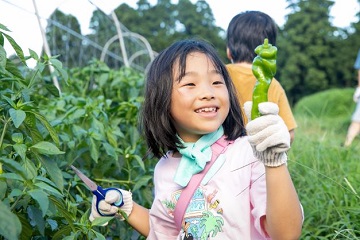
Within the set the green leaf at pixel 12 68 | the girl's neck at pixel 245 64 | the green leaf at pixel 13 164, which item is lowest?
the girl's neck at pixel 245 64

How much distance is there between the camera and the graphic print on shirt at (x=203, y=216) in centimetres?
171

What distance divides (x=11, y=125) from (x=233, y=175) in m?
0.71

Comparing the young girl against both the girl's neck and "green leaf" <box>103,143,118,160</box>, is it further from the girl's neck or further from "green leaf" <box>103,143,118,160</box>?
the girl's neck

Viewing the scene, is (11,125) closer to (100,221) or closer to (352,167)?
(100,221)

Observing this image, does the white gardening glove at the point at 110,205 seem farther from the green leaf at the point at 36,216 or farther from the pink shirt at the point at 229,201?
the green leaf at the point at 36,216

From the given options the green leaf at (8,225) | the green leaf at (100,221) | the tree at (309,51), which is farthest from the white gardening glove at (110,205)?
the tree at (309,51)

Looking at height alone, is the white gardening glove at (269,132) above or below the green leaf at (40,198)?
above

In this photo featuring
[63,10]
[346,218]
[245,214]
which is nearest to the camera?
[245,214]

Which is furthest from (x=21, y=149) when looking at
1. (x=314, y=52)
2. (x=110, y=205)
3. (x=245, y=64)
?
(x=314, y=52)

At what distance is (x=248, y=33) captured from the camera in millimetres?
3229

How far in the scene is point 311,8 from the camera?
28453 mm

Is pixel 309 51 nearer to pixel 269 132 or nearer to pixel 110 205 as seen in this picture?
pixel 110 205

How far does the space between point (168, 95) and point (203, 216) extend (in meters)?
0.38

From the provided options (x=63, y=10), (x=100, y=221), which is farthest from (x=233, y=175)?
(x=63, y=10)
